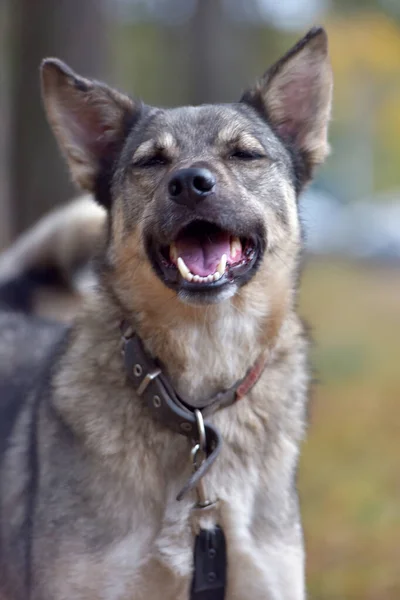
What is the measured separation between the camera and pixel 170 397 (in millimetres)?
3551

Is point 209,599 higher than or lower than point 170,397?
lower

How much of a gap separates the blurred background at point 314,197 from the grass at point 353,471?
1 centimetres

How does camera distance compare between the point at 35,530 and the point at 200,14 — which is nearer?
the point at 35,530

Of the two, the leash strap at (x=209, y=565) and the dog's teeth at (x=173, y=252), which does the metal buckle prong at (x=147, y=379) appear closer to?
the dog's teeth at (x=173, y=252)

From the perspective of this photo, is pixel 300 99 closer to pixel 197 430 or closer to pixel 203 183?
pixel 203 183

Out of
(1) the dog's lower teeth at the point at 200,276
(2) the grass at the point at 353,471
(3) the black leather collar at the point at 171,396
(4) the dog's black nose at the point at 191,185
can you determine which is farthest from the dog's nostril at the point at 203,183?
(2) the grass at the point at 353,471

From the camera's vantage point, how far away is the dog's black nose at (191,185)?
3.40 meters

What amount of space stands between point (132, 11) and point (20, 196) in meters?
18.0

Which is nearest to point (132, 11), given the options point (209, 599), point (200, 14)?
point (200, 14)

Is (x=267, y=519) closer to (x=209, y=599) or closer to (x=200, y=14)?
(x=209, y=599)

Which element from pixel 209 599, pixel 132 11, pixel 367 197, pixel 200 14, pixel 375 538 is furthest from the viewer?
pixel 367 197

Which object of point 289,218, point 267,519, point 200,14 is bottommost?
point 267,519

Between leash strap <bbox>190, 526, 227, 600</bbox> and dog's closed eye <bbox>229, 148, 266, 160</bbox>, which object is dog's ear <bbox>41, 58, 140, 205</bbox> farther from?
leash strap <bbox>190, 526, 227, 600</bbox>

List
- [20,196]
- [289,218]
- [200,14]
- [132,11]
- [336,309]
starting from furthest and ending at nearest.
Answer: [132,11] → [200,14] → [336,309] → [20,196] → [289,218]
